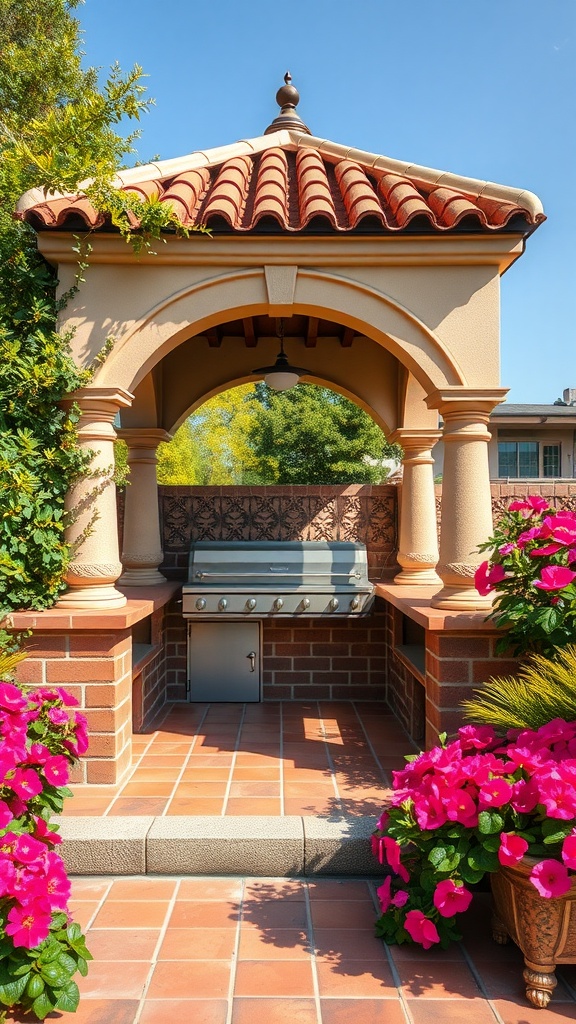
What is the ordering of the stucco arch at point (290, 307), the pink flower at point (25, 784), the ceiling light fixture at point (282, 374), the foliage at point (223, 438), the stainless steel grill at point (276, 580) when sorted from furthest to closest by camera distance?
the foliage at point (223, 438)
the ceiling light fixture at point (282, 374)
the stainless steel grill at point (276, 580)
the stucco arch at point (290, 307)
the pink flower at point (25, 784)

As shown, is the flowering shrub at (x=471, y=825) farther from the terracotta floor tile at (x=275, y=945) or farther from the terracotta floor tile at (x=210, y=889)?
the terracotta floor tile at (x=210, y=889)

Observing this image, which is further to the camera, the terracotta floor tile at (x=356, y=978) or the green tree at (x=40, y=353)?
the green tree at (x=40, y=353)

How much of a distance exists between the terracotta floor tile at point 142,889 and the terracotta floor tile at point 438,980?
3.78 feet

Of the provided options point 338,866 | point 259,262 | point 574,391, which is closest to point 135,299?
point 259,262

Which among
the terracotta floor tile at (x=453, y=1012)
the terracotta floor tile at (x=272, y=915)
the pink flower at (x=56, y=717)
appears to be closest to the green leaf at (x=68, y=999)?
the terracotta floor tile at (x=272, y=915)

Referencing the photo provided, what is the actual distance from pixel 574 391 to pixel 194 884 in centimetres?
2822

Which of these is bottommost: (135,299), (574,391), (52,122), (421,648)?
(421,648)

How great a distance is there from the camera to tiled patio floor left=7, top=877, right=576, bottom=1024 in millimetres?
2408

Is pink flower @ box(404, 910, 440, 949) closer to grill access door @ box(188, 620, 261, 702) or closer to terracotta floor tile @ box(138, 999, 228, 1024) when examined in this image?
terracotta floor tile @ box(138, 999, 228, 1024)

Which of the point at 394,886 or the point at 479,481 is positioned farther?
the point at 479,481

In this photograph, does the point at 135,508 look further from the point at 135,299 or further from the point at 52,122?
the point at 52,122

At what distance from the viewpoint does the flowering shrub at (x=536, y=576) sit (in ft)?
10.7

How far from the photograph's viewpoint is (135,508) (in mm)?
6191

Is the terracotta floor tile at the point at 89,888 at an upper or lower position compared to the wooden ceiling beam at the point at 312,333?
lower
